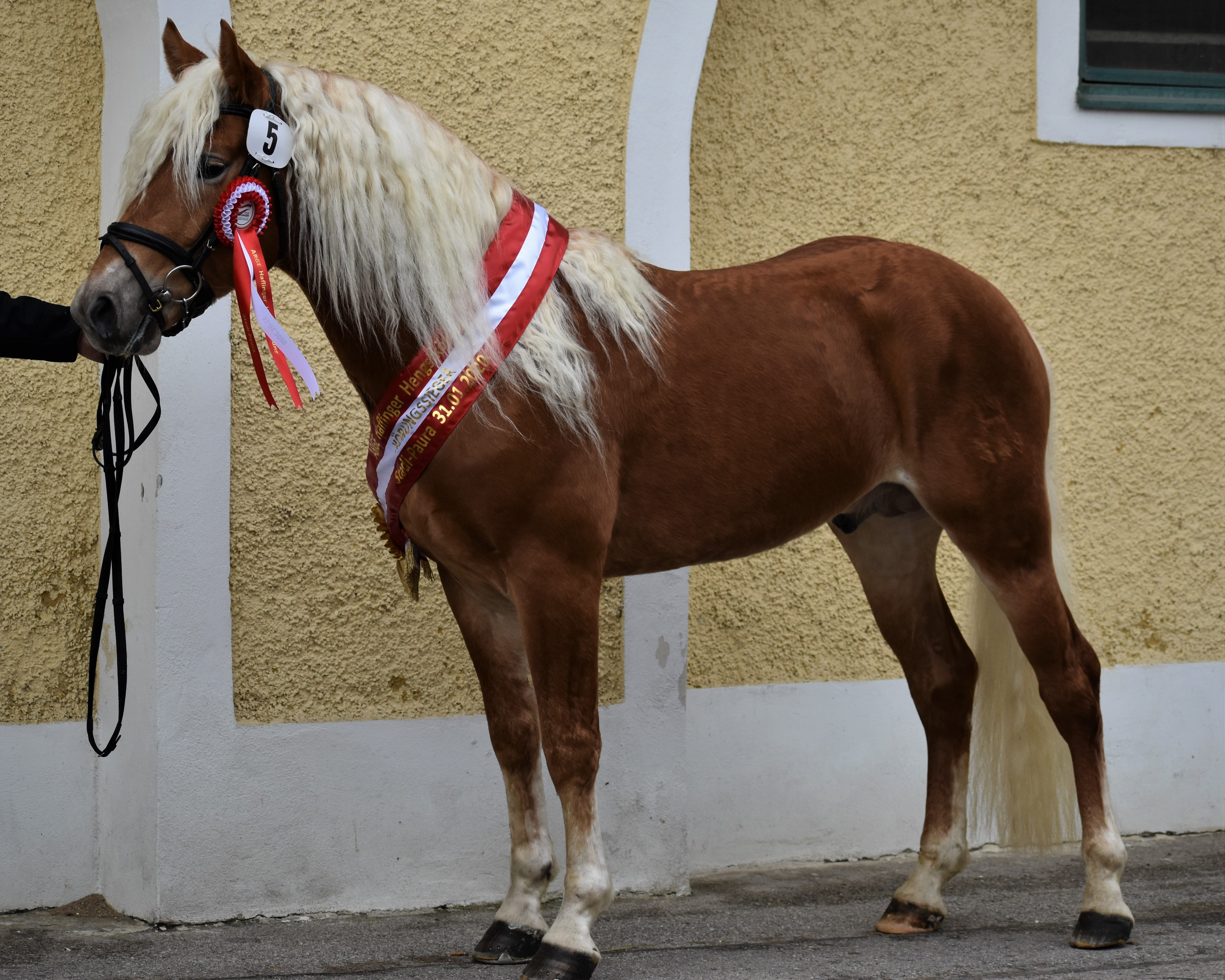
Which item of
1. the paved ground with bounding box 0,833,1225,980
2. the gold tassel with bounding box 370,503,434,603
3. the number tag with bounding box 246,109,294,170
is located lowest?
the paved ground with bounding box 0,833,1225,980

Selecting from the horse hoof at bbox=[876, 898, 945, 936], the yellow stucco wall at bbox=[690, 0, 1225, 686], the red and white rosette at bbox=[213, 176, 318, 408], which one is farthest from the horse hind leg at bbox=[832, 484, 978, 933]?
the red and white rosette at bbox=[213, 176, 318, 408]

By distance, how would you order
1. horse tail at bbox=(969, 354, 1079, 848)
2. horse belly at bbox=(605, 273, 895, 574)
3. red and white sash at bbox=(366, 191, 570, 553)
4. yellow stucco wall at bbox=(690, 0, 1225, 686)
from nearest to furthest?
red and white sash at bbox=(366, 191, 570, 553)
horse belly at bbox=(605, 273, 895, 574)
horse tail at bbox=(969, 354, 1079, 848)
yellow stucco wall at bbox=(690, 0, 1225, 686)

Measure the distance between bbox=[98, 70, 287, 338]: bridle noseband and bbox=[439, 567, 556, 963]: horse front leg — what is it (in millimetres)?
844

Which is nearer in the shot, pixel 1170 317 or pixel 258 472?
pixel 258 472

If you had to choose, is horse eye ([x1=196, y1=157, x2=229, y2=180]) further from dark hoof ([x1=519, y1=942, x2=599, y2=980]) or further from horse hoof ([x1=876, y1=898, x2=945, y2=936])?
horse hoof ([x1=876, y1=898, x2=945, y2=936])

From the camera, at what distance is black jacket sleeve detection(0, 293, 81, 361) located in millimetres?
2682

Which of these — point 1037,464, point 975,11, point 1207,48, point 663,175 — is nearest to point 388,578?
point 663,175

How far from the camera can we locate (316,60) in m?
3.39

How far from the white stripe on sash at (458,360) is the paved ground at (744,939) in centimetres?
118

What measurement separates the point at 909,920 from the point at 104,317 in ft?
8.09

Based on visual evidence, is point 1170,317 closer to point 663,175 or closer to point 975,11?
point 975,11

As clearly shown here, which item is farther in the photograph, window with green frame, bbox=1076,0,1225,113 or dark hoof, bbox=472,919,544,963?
window with green frame, bbox=1076,0,1225,113

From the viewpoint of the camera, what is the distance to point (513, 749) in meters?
2.91

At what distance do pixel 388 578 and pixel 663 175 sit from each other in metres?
1.45
